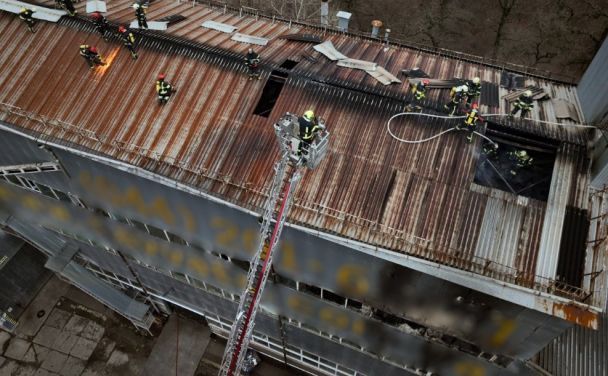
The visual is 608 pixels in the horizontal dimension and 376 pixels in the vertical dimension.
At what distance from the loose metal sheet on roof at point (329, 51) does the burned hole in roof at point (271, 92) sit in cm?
247

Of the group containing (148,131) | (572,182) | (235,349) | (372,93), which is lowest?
(235,349)

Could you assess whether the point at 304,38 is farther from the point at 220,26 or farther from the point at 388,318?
the point at 388,318

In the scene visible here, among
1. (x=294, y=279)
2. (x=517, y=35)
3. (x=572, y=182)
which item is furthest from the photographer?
(x=517, y=35)

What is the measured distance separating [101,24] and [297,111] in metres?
11.9

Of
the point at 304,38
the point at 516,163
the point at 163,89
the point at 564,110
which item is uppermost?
the point at 304,38

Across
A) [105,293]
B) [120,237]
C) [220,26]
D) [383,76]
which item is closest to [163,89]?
[220,26]

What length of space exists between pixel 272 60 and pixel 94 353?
21716 mm

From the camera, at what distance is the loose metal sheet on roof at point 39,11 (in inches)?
888

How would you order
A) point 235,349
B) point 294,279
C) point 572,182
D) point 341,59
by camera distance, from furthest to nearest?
point 341,59 → point 294,279 → point 572,182 → point 235,349

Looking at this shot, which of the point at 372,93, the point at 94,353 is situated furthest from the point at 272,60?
the point at 94,353

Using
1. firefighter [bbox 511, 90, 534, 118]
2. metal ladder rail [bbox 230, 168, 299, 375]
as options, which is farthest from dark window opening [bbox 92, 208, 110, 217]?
firefighter [bbox 511, 90, 534, 118]

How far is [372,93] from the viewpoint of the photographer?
1850 cm

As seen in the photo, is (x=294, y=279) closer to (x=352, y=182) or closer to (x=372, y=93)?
(x=352, y=182)

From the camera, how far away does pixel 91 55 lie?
20438 mm
